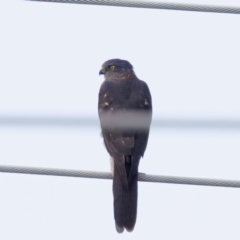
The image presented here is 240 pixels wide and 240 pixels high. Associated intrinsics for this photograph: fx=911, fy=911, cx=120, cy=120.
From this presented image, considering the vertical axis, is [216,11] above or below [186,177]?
above

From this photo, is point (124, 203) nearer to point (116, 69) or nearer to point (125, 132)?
point (125, 132)

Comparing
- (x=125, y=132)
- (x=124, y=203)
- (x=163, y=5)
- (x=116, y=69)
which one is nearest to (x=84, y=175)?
(x=163, y=5)

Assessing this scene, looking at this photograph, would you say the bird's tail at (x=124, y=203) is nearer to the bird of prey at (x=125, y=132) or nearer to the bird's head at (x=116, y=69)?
the bird of prey at (x=125, y=132)

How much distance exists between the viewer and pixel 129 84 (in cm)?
923

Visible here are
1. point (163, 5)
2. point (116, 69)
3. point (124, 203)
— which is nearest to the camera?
point (163, 5)

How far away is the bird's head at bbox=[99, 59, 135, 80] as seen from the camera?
1030cm

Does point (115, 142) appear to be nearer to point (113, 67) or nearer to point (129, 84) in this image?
point (129, 84)

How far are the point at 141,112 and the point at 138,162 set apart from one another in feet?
2.22

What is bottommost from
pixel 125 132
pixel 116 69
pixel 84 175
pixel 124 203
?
pixel 84 175

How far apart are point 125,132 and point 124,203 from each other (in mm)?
663

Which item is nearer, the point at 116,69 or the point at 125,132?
the point at 125,132

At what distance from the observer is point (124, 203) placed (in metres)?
8.14

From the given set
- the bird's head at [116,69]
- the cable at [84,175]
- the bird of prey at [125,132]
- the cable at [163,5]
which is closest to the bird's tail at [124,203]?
the bird of prey at [125,132]

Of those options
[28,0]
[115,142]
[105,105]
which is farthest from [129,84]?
[28,0]
